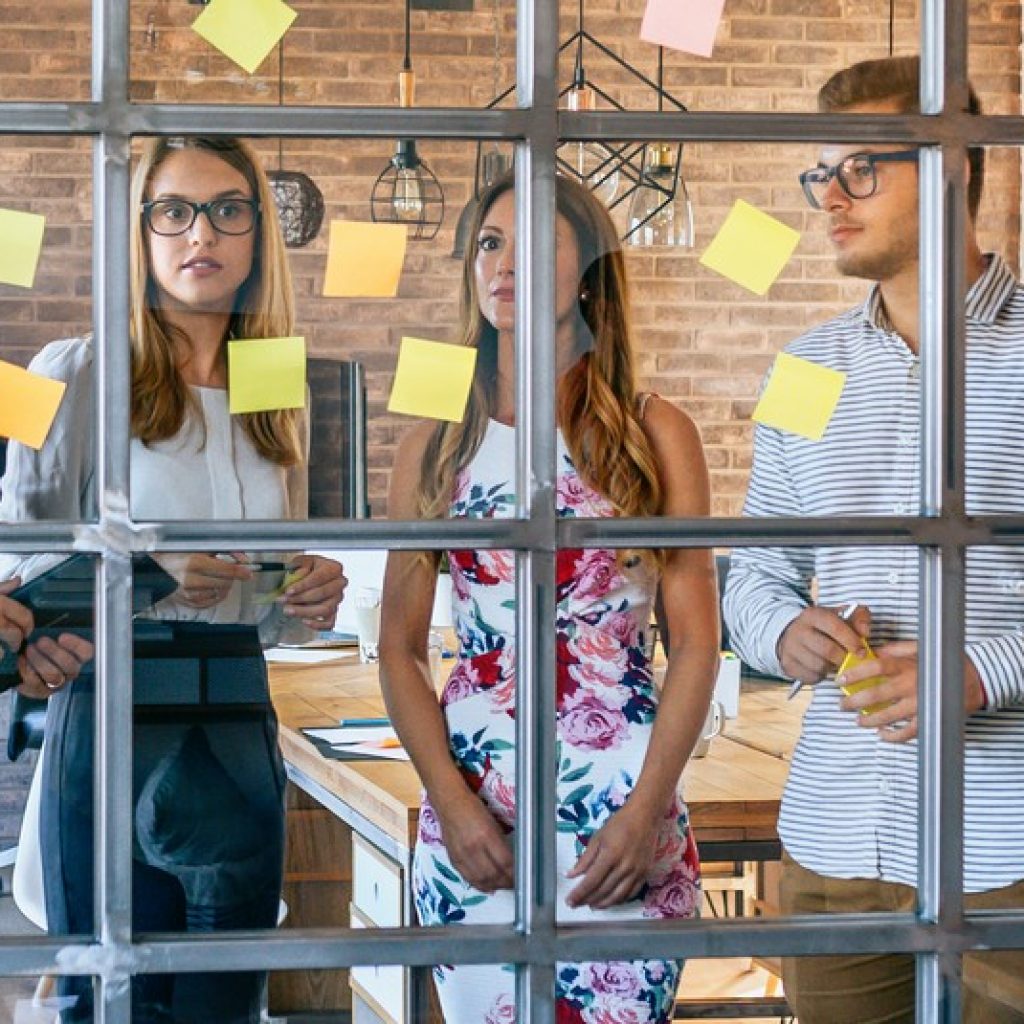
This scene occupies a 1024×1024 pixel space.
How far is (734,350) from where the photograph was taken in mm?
1259

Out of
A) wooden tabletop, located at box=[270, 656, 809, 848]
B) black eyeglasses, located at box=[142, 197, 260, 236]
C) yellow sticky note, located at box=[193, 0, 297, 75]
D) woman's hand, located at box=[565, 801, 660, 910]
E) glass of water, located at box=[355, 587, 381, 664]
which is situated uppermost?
yellow sticky note, located at box=[193, 0, 297, 75]

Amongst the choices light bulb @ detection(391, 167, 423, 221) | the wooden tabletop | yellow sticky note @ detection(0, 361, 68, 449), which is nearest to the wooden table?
the wooden tabletop

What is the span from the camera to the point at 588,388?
4.03 feet

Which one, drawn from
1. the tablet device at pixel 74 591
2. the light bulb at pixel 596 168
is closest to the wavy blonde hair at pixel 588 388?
the light bulb at pixel 596 168

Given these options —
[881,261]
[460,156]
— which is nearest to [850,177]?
[881,261]

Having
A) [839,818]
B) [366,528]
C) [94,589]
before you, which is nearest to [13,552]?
[94,589]

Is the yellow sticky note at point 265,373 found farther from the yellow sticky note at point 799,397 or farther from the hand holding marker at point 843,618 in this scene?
the hand holding marker at point 843,618

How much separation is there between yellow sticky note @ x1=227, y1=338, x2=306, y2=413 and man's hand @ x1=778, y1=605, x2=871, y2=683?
0.45 meters

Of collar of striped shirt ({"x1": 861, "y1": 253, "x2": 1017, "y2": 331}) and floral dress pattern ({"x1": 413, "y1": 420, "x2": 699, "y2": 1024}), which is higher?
collar of striped shirt ({"x1": 861, "y1": 253, "x2": 1017, "y2": 331})

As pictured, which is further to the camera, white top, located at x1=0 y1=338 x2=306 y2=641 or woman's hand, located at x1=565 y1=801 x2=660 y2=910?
woman's hand, located at x1=565 y1=801 x2=660 y2=910

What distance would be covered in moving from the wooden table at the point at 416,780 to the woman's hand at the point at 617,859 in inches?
1.9

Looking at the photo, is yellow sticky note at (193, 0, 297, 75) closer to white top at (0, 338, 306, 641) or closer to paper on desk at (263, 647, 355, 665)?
white top at (0, 338, 306, 641)

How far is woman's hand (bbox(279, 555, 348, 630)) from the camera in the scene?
1.20 metres

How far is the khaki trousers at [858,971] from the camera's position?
49.6 inches
